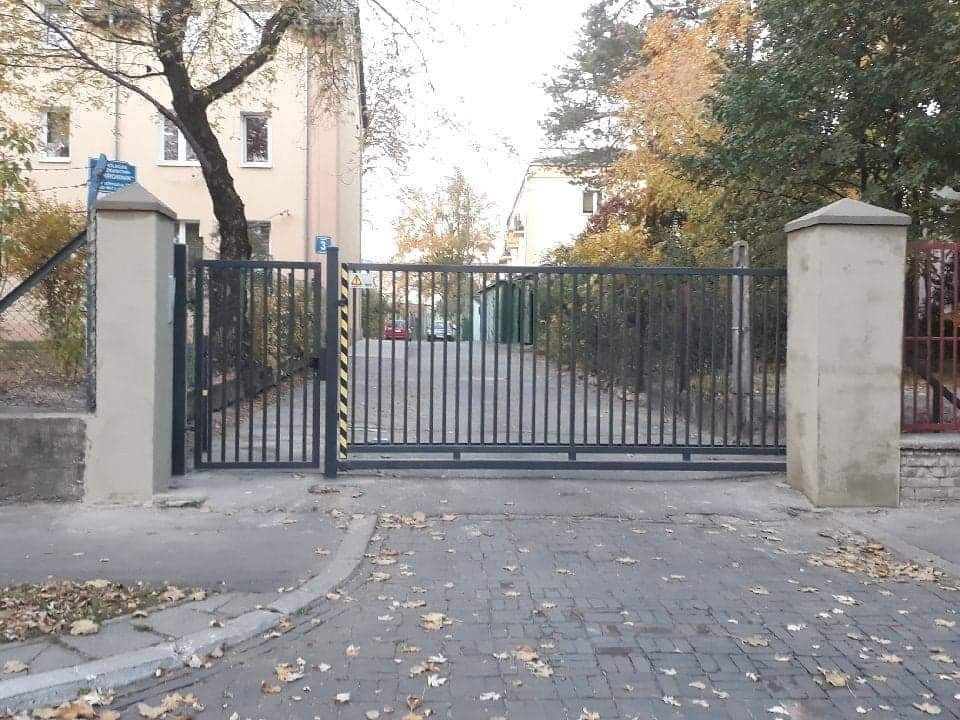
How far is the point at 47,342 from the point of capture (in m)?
8.38

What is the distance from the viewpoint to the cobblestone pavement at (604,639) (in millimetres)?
4137

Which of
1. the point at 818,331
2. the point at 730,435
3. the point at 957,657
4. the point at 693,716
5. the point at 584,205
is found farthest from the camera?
the point at 584,205

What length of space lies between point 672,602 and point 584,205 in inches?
1516

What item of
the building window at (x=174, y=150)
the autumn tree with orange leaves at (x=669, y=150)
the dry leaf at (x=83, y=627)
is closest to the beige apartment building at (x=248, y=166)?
the building window at (x=174, y=150)

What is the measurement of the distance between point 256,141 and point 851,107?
750 inches

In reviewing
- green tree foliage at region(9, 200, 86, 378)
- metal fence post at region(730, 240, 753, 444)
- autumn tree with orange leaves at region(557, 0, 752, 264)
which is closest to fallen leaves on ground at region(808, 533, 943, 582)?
metal fence post at region(730, 240, 753, 444)

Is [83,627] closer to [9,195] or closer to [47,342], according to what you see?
[47,342]

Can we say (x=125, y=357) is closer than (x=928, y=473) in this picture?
Yes

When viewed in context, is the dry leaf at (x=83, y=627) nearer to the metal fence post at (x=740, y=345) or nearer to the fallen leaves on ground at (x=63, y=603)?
the fallen leaves on ground at (x=63, y=603)

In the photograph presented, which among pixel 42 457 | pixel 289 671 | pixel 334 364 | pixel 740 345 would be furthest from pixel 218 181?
pixel 289 671

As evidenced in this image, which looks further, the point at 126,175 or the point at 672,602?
the point at 126,175

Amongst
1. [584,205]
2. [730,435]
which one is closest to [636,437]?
[730,435]

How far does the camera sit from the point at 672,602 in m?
5.54

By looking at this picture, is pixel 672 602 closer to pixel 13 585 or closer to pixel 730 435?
pixel 13 585
